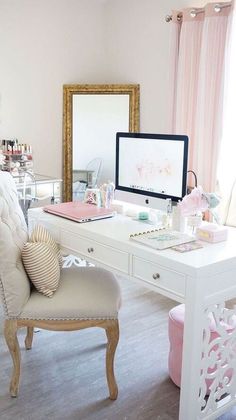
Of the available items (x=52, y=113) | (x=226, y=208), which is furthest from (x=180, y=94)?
(x=52, y=113)

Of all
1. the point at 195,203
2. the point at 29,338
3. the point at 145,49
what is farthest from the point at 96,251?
the point at 145,49

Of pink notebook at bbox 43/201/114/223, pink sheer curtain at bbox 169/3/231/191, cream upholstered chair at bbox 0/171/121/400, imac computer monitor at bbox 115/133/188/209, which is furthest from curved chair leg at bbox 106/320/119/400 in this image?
pink sheer curtain at bbox 169/3/231/191

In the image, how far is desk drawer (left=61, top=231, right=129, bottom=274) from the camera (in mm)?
1796

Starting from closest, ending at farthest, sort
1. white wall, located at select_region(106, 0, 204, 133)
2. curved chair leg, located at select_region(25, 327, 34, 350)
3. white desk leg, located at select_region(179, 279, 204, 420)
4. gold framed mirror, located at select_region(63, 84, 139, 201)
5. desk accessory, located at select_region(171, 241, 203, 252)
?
1. white desk leg, located at select_region(179, 279, 204, 420)
2. desk accessory, located at select_region(171, 241, 203, 252)
3. curved chair leg, located at select_region(25, 327, 34, 350)
4. white wall, located at select_region(106, 0, 204, 133)
5. gold framed mirror, located at select_region(63, 84, 139, 201)

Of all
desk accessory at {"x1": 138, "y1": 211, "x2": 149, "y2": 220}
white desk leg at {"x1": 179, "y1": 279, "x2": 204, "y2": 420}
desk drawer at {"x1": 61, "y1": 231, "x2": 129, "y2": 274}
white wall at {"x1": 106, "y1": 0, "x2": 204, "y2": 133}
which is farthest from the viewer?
white wall at {"x1": 106, "y1": 0, "x2": 204, "y2": 133}

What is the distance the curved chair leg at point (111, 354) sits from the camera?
1884 mm

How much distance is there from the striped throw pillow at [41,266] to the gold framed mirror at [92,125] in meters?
1.88

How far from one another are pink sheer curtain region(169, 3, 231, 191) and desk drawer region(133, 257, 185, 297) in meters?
1.41

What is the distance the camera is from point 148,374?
212cm

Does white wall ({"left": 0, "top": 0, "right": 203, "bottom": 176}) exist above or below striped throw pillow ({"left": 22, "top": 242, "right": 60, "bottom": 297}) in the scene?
above

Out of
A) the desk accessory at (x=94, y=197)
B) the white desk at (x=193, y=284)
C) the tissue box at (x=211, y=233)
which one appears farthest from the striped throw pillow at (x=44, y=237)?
the tissue box at (x=211, y=233)

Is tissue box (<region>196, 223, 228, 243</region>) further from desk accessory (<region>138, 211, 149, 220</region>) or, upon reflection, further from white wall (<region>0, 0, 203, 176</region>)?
white wall (<region>0, 0, 203, 176</region>)

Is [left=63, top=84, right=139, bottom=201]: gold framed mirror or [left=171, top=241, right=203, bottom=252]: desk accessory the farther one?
[left=63, top=84, right=139, bottom=201]: gold framed mirror

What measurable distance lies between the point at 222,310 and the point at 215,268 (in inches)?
9.1
